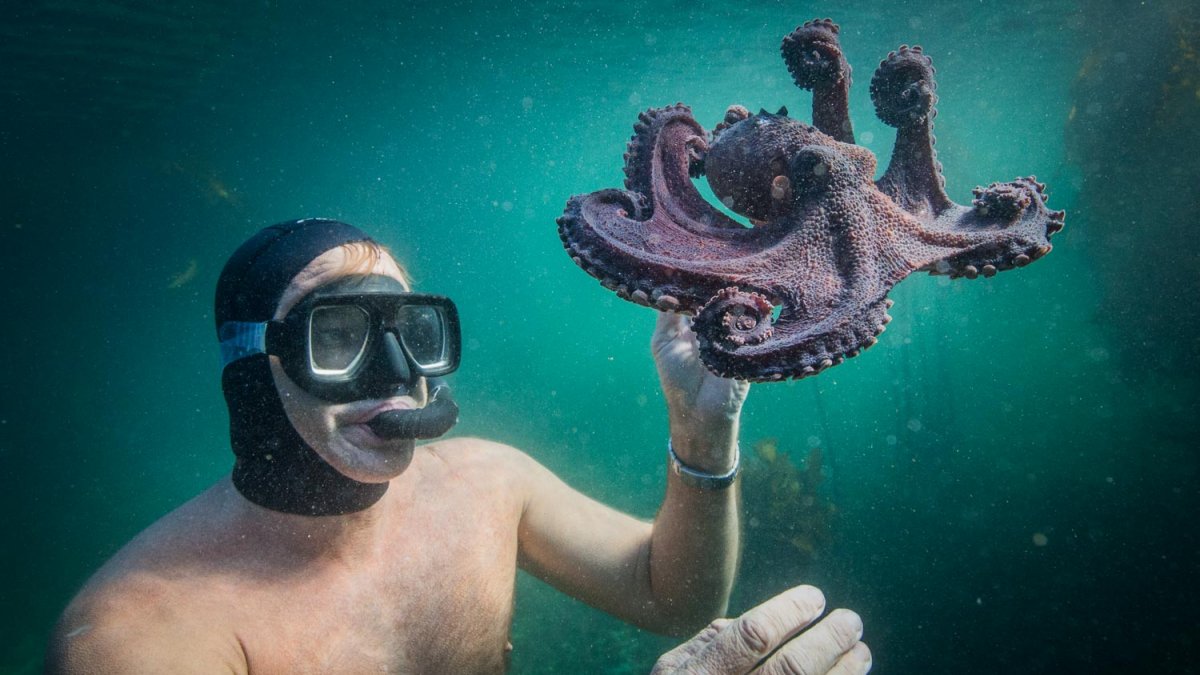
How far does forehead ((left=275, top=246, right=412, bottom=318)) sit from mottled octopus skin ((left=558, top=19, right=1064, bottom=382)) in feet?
4.85

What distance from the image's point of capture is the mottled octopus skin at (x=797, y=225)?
1362mm

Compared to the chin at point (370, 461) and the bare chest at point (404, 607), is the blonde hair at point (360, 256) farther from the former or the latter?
the bare chest at point (404, 607)

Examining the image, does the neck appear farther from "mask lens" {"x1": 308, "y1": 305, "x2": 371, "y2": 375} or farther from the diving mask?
"mask lens" {"x1": 308, "y1": 305, "x2": 371, "y2": 375}

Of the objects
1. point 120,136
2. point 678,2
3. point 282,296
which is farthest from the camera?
point 120,136

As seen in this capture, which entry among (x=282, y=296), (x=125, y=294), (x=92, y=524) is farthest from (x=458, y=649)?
(x=125, y=294)

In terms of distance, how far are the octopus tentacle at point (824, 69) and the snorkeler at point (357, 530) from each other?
1.03 meters

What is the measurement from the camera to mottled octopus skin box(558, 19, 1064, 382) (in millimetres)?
1362

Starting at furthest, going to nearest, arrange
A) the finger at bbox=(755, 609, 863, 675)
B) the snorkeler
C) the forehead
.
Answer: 1. the forehead
2. the snorkeler
3. the finger at bbox=(755, 609, 863, 675)

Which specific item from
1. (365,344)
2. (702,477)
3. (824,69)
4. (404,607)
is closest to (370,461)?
(365,344)

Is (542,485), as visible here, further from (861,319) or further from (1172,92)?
(1172,92)

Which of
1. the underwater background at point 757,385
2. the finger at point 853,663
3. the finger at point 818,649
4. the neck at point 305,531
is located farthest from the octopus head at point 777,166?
the underwater background at point 757,385

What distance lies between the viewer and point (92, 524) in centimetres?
2742

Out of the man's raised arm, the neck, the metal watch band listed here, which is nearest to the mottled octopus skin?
the man's raised arm

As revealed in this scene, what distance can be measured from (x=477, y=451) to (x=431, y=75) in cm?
2405
